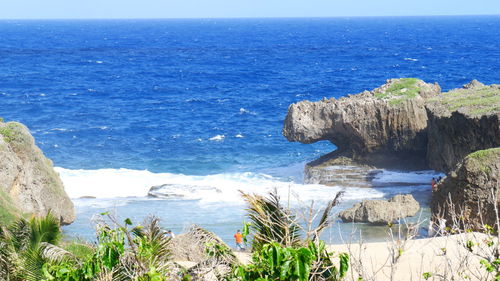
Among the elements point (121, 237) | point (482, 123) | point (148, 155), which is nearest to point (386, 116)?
point (482, 123)

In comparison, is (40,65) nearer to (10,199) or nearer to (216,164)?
(216,164)

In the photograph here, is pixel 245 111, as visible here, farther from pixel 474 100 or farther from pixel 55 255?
pixel 55 255

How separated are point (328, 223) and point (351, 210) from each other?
16359mm

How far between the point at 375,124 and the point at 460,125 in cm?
544

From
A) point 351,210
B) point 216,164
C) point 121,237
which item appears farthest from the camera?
point 216,164

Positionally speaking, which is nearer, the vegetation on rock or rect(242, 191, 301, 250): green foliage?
rect(242, 191, 301, 250): green foliage

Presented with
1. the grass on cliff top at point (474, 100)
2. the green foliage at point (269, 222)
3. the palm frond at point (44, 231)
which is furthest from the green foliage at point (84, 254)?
the grass on cliff top at point (474, 100)

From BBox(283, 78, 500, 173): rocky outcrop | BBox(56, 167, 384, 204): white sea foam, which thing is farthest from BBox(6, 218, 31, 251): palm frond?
BBox(283, 78, 500, 173): rocky outcrop

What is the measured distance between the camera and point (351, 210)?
2884 cm

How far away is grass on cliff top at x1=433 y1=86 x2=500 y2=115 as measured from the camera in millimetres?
30575

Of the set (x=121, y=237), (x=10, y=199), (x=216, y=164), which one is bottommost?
(x=216, y=164)

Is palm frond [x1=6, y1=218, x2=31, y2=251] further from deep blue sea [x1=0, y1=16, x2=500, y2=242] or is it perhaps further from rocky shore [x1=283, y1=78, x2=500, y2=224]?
rocky shore [x1=283, y1=78, x2=500, y2=224]

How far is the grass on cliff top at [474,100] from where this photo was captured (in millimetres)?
30575

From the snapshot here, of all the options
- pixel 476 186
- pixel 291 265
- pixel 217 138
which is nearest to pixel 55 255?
pixel 291 265
